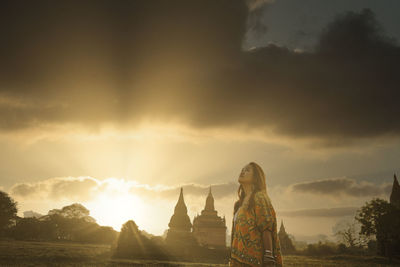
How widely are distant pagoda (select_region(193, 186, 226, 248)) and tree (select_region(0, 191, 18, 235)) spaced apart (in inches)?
1504

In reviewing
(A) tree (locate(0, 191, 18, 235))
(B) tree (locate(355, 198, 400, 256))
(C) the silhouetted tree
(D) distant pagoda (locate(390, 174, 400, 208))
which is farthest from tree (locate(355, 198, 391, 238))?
(A) tree (locate(0, 191, 18, 235))

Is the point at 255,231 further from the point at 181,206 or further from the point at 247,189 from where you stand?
the point at 181,206

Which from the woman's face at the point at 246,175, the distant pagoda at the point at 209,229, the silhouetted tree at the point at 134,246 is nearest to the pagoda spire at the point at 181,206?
the distant pagoda at the point at 209,229

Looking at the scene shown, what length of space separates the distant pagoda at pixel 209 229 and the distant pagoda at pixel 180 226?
20.0 ft

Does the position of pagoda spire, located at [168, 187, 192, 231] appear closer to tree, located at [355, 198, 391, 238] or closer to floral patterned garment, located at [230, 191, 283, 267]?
tree, located at [355, 198, 391, 238]

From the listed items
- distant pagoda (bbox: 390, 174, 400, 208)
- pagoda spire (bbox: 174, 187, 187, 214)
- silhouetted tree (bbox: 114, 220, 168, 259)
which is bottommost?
silhouetted tree (bbox: 114, 220, 168, 259)

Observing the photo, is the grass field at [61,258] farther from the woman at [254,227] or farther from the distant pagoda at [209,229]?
the distant pagoda at [209,229]

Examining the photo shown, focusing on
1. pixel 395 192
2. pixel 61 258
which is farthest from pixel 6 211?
pixel 395 192

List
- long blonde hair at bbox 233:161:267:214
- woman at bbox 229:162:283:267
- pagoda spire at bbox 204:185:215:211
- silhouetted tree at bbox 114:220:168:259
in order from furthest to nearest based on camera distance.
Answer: pagoda spire at bbox 204:185:215:211 < silhouetted tree at bbox 114:220:168:259 < long blonde hair at bbox 233:161:267:214 < woman at bbox 229:162:283:267

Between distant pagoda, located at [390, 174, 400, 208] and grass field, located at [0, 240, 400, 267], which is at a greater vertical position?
distant pagoda, located at [390, 174, 400, 208]

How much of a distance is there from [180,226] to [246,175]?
5155cm

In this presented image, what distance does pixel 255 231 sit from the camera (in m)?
4.61

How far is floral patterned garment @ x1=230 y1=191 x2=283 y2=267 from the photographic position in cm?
448

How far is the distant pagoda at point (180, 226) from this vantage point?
5141 cm
